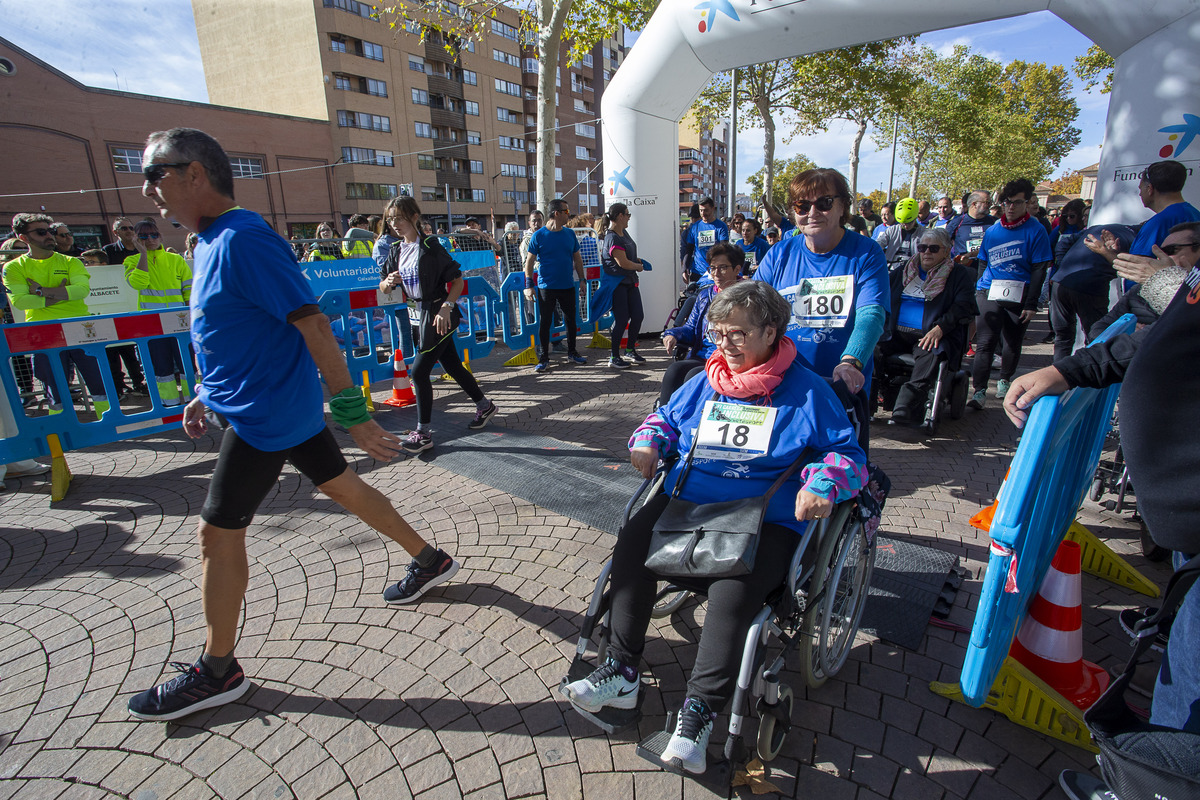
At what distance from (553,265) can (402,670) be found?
5.58 metres

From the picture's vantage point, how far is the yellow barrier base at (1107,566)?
297cm

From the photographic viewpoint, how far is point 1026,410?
1883 millimetres

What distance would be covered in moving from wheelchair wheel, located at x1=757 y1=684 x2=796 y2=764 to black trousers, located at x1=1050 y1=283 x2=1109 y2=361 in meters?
4.80

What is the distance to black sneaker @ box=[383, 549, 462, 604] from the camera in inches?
116

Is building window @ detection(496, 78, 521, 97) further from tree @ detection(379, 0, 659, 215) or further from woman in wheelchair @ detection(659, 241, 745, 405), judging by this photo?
woman in wheelchair @ detection(659, 241, 745, 405)

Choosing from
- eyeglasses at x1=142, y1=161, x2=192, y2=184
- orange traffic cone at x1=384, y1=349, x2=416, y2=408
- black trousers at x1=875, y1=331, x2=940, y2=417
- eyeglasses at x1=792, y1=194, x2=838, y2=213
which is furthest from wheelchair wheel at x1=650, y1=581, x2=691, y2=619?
orange traffic cone at x1=384, y1=349, x2=416, y2=408

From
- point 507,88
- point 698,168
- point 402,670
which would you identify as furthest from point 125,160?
point 698,168

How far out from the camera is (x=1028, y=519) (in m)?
1.84

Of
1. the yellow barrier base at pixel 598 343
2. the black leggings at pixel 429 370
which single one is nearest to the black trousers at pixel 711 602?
the black leggings at pixel 429 370

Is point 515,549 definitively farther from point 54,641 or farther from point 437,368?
point 437,368

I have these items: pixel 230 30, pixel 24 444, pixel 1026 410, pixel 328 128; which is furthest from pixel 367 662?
pixel 230 30

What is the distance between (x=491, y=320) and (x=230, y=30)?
158 feet

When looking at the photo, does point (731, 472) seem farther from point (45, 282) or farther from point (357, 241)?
point (357, 241)

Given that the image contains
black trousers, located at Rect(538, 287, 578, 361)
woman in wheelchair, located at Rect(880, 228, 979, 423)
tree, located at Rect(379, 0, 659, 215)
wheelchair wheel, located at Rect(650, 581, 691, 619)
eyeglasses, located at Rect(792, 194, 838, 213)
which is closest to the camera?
wheelchair wheel, located at Rect(650, 581, 691, 619)
